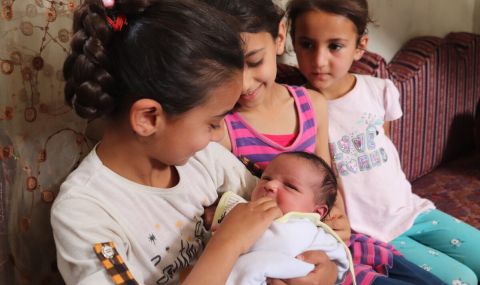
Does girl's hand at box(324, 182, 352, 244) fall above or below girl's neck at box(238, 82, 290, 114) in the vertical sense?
below

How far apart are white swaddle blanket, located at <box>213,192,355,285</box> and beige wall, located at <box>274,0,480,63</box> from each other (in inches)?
39.0

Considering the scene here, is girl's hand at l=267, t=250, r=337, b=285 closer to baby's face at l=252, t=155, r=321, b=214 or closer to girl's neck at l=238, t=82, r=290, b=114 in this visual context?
baby's face at l=252, t=155, r=321, b=214

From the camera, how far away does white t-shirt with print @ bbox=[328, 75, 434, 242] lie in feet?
5.29

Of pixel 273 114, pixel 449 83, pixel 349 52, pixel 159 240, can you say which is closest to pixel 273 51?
pixel 273 114

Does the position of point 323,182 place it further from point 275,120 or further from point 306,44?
point 306,44

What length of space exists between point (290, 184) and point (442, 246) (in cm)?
75

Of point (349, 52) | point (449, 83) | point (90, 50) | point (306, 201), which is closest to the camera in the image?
point (90, 50)

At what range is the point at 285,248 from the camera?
1050mm

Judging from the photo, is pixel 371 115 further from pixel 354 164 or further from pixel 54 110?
pixel 54 110

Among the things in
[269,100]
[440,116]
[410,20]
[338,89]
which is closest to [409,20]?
[410,20]

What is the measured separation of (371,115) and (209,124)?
866 mm

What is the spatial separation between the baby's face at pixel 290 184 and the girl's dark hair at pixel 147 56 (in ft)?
1.25

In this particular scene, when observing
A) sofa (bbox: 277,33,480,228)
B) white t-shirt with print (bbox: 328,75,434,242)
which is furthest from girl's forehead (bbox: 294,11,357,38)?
sofa (bbox: 277,33,480,228)

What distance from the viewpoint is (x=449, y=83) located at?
2.50 metres
